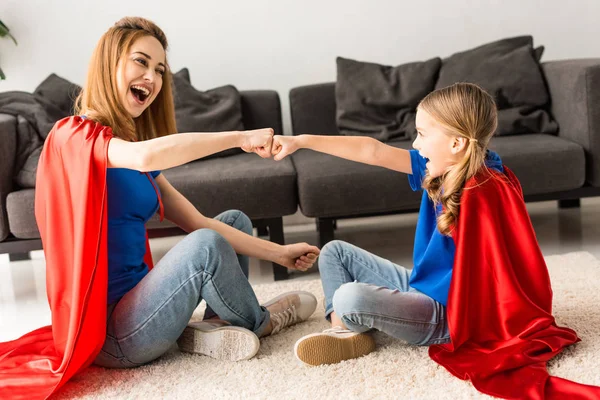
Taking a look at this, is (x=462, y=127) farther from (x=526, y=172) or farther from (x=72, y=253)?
(x=526, y=172)

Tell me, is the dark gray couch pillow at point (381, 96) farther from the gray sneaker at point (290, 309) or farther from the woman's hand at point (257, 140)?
the woman's hand at point (257, 140)

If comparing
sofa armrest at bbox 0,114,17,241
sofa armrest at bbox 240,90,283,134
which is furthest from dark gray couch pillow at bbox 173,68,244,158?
sofa armrest at bbox 0,114,17,241

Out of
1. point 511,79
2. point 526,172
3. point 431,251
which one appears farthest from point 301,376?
point 511,79

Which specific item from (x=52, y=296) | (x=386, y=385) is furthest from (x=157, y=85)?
(x=386, y=385)

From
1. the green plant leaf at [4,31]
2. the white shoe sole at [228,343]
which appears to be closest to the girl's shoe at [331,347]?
the white shoe sole at [228,343]

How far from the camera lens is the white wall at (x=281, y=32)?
3.86 m

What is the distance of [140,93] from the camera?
2062 mm

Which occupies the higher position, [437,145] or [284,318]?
[437,145]

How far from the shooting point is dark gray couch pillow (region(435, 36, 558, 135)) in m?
3.25

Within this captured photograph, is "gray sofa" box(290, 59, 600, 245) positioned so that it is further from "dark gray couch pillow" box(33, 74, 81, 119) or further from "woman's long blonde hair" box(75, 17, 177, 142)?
"dark gray couch pillow" box(33, 74, 81, 119)

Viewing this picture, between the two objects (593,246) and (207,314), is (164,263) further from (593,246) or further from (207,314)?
(593,246)

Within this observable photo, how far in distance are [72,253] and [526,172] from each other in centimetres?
179

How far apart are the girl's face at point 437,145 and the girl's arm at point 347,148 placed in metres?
0.11

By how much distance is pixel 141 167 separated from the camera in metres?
1.77
